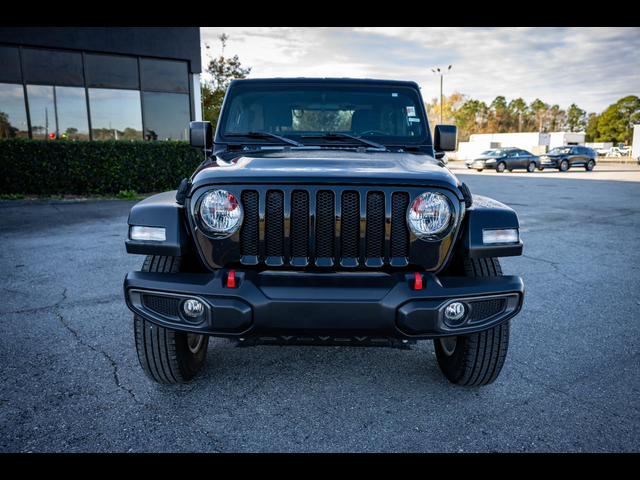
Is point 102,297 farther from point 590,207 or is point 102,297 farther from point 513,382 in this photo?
point 590,207

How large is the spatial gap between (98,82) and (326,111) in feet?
44.8

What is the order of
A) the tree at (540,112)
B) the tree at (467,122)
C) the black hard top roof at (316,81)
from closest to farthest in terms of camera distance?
the black hard top roof at (316,81) → the tree at (467,122) → the tree at (540,112)

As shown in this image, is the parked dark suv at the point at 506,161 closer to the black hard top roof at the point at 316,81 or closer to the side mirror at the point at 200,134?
the black hard top roof at the point at 316,81

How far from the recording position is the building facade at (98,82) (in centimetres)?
1330

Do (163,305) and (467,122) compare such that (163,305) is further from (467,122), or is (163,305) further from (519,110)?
(519,110)

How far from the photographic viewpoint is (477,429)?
2334 millimetres

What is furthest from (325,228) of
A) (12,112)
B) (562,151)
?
(562,151)

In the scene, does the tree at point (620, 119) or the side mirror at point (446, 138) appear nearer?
the side mirror at point (446, 138)

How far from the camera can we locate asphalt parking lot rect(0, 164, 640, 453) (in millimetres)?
2230

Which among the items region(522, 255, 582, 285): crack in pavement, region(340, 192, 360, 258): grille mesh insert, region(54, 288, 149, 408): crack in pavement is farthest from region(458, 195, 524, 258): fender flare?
region(522, 255, 582, 285): crack in pavement

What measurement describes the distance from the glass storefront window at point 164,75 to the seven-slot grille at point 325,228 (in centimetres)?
1494

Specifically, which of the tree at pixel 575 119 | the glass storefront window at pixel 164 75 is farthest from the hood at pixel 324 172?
the tree at pixel 575 119

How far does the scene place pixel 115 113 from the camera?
49.2 feet

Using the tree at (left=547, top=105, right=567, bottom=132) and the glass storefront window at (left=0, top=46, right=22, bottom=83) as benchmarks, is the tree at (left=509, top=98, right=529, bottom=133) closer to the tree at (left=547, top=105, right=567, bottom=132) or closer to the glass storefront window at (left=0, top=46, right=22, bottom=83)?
the tree at (left=547, top=105, right=567, bottom=132)
